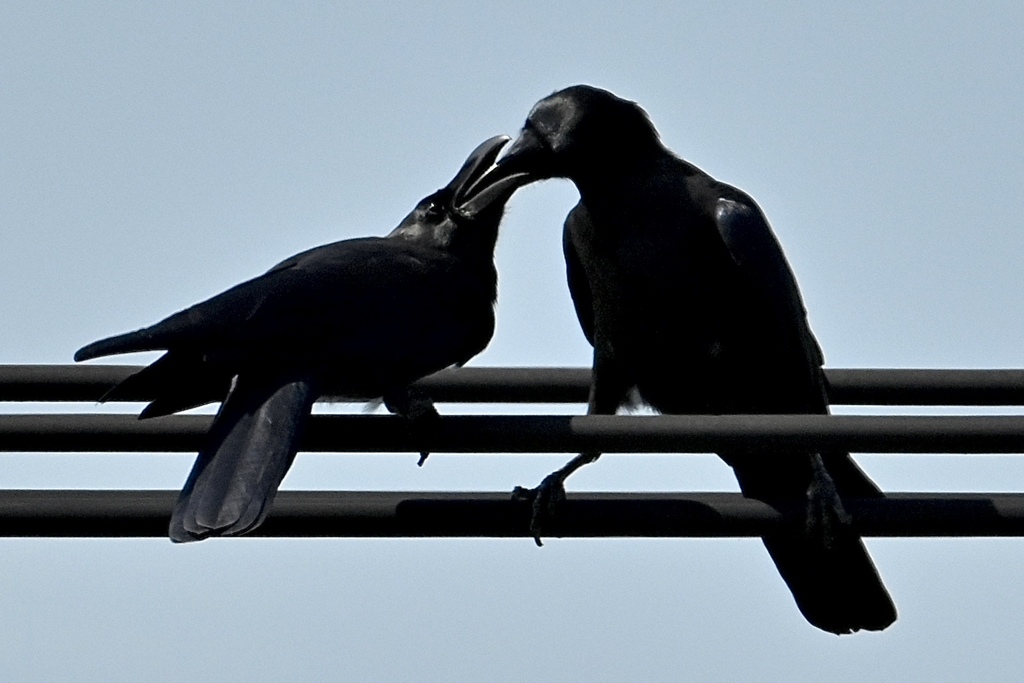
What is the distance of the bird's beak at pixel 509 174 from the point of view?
17.9ft

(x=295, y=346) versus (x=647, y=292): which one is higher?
(x=295, y=346)

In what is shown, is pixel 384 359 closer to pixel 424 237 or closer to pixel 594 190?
pixel 424 237

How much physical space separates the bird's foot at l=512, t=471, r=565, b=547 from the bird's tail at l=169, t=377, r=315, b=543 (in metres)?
0.54

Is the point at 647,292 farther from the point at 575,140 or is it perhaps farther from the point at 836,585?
the point at 836,585

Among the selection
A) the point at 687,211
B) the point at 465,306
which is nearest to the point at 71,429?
the point at 465,306

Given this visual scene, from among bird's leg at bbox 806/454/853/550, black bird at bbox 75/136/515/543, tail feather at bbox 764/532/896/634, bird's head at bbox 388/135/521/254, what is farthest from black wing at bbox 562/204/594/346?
bird's leg at bbox 806/454/853/550

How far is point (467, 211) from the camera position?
5.35 m

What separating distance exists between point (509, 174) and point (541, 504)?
6.42ft

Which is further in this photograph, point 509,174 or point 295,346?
point 509,174

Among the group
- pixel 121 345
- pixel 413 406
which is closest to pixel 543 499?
pixel 413 406

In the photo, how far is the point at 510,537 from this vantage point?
12.1 ft

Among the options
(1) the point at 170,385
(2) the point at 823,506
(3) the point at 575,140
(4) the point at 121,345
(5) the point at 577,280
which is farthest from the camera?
(5) the point at 577,280

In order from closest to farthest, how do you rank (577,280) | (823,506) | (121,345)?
(121,345) → (823,506) → (577,280)

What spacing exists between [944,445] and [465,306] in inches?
71.1
